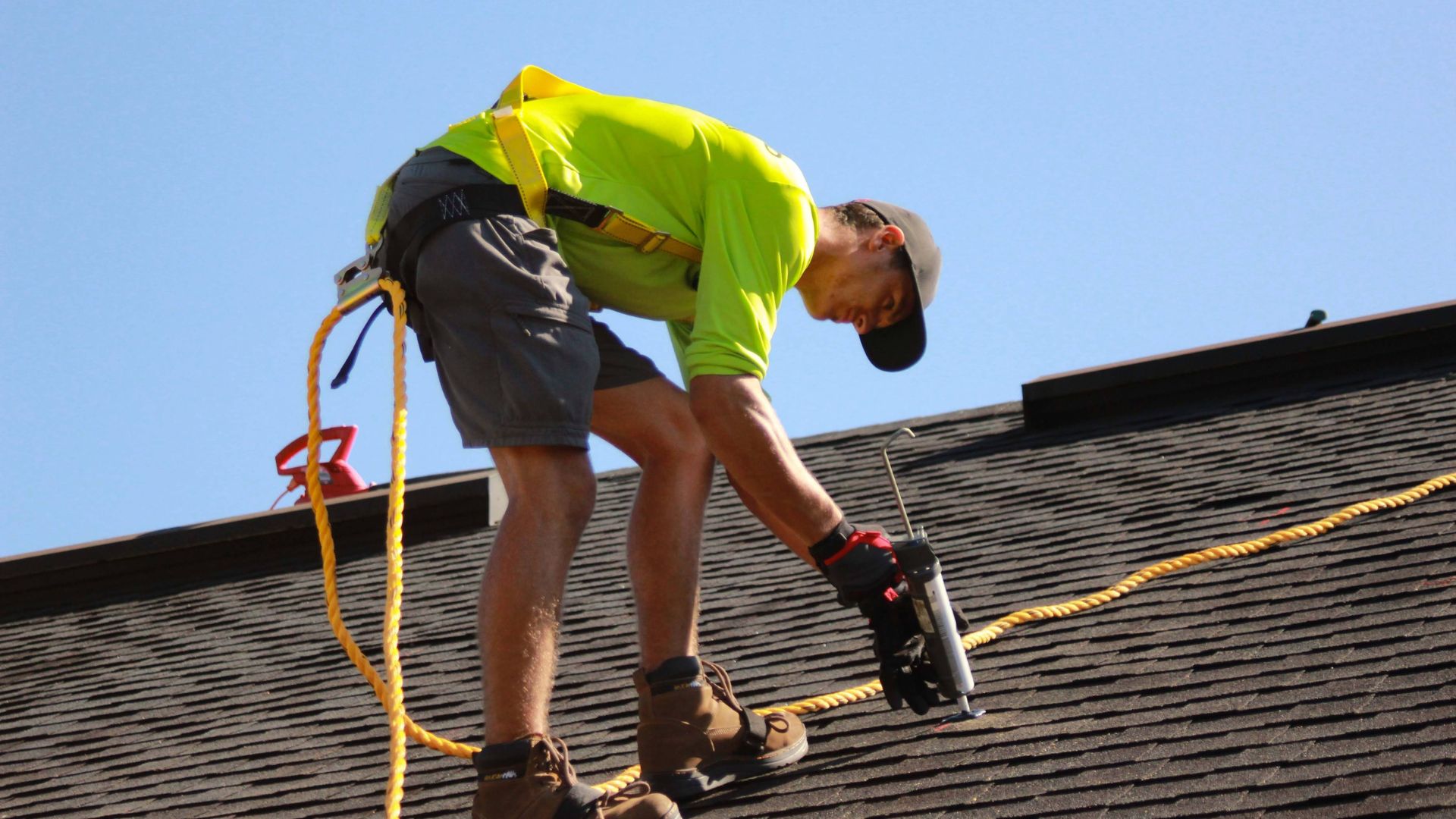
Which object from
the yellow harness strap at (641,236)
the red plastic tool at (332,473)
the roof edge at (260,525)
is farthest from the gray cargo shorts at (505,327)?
the red plastic tool at (332,473)

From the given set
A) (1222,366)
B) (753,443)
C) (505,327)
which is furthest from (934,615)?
(1222,366)

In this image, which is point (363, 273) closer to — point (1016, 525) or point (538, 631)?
point (538, 631)

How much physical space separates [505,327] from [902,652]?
104 cm

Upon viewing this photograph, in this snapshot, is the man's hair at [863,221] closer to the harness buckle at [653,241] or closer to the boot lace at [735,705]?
the harness buckle at [653,241]

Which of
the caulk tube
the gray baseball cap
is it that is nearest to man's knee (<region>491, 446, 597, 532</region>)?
the caulk tube

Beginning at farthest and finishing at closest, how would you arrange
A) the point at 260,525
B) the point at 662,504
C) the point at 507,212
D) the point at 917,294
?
the point at 260,525 < the point at 917,294 < the point at 662,504 < the point at 507,212

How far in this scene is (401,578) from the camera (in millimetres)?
3494

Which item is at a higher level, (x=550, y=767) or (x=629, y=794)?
(x=550, y=767)

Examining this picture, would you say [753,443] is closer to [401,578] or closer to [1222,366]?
[401,578]

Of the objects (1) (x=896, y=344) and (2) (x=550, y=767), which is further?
(1) (x=896, y=344)

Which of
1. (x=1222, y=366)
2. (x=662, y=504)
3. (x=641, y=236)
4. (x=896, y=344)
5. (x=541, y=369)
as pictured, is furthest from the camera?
(x=1222, y=366)

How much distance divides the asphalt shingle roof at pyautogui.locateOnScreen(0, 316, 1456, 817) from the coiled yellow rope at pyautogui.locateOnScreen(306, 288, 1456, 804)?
2.0 inches

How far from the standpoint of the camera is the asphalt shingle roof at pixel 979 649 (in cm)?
284

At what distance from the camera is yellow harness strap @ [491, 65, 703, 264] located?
3.10m
